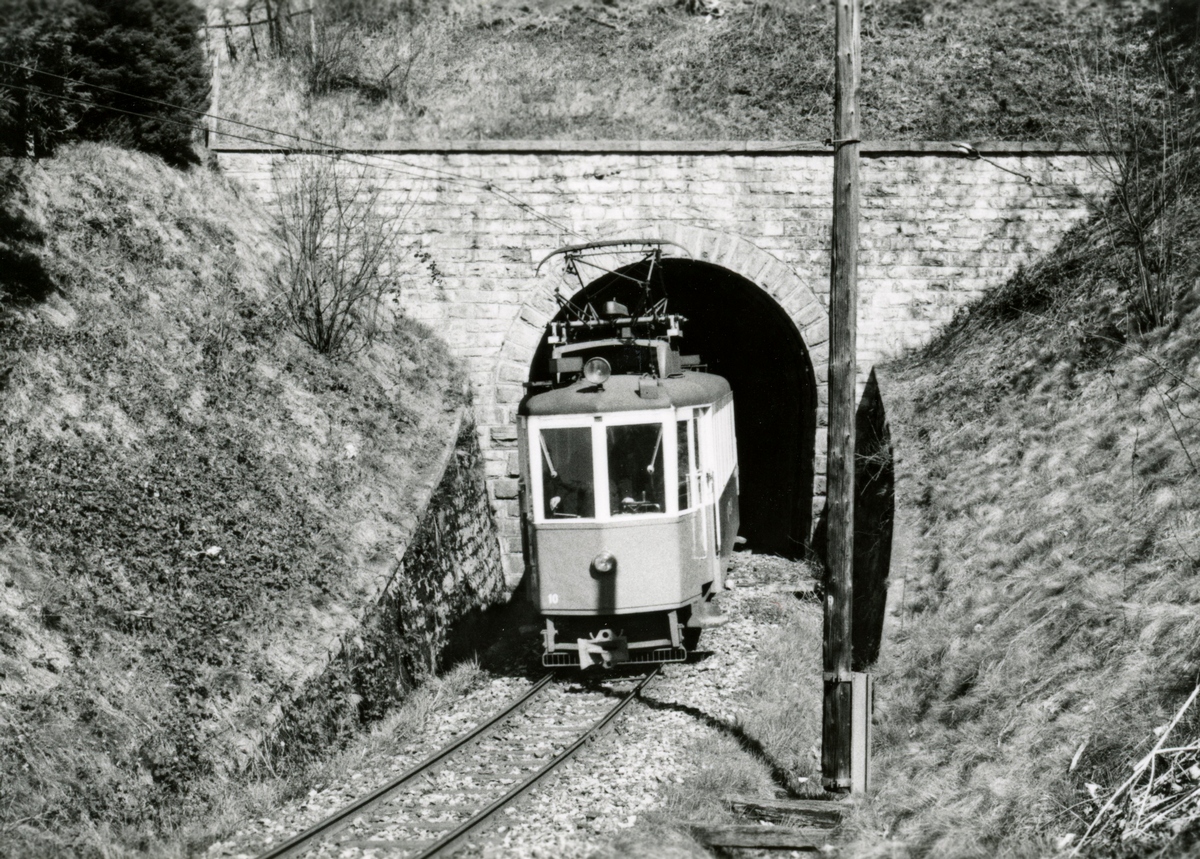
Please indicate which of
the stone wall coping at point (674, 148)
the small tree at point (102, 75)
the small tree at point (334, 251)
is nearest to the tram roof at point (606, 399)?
the small tree at point (334, 251)

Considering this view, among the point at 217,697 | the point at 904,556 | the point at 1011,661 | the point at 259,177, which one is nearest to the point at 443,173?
the point at 259,177

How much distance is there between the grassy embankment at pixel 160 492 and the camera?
7.50 metres

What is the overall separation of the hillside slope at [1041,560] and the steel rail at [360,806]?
11.1 feet

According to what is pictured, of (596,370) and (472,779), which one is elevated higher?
(596,370)

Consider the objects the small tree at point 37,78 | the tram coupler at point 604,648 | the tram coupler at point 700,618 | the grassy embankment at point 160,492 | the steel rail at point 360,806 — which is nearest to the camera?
the steel rail at point 360,806

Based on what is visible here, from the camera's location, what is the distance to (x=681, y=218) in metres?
15.7

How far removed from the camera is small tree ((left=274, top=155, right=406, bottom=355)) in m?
13.7

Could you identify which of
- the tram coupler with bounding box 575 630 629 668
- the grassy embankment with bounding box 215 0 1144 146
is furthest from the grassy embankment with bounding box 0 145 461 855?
the grassy embankment with bounding box 215 0 1144 146

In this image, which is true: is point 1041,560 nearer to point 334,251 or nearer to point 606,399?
point 606,399

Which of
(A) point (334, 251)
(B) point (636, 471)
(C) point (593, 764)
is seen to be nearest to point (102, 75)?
(A) point (334, 251)

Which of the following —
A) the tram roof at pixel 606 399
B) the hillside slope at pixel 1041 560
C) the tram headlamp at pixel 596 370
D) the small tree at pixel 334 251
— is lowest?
the hillside slope at pixel 1041 560

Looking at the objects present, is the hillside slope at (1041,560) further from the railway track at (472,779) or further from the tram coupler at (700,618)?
the railway track at (472,779)

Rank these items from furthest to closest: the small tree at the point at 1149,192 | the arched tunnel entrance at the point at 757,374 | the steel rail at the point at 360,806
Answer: the arched tunnel entrance at the point at 757,374
the small tree at the point at 1149,192
the steel rail at the point at 360,806

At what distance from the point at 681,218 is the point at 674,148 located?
0.99 metres
